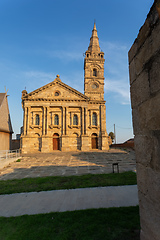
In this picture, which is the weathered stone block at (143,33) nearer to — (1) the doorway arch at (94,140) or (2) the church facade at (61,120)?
(2) the church facade at (61,120)

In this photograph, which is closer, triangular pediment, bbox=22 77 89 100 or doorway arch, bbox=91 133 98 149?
triangular pediment, bbox=22 77 89 100

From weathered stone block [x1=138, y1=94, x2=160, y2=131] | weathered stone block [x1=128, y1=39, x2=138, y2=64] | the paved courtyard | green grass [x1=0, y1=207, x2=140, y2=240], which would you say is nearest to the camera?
weathered stone block [x1=138, y1=94, x2=160, y2=131]

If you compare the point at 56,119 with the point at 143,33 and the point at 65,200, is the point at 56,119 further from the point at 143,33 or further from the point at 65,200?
the point at 143,33

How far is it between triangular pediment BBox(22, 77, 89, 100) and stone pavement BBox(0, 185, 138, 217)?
25.2 meters

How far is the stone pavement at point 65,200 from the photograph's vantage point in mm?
4215

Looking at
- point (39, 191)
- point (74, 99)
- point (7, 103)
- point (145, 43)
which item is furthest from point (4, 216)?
point (7, 103)

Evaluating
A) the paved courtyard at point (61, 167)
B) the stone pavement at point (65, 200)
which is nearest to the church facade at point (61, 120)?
the paved courtyard at point (61, 167)

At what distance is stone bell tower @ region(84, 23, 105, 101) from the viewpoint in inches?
1305

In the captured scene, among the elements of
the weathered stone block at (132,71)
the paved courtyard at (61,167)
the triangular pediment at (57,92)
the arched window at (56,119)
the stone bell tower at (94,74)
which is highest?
the stone bell tower at (94,74)

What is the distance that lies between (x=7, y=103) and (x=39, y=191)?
97.3ft

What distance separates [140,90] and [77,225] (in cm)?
327

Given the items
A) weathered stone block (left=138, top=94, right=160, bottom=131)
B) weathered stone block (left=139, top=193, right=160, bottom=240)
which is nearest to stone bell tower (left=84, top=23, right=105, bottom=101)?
weathered stone block (left=138, top=94, right=160, bottom=131)

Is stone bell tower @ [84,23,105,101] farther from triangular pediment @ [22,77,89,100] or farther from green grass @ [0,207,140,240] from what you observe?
green grass @ [0,207,140,240]

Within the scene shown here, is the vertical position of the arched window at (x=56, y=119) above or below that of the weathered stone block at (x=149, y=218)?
above
